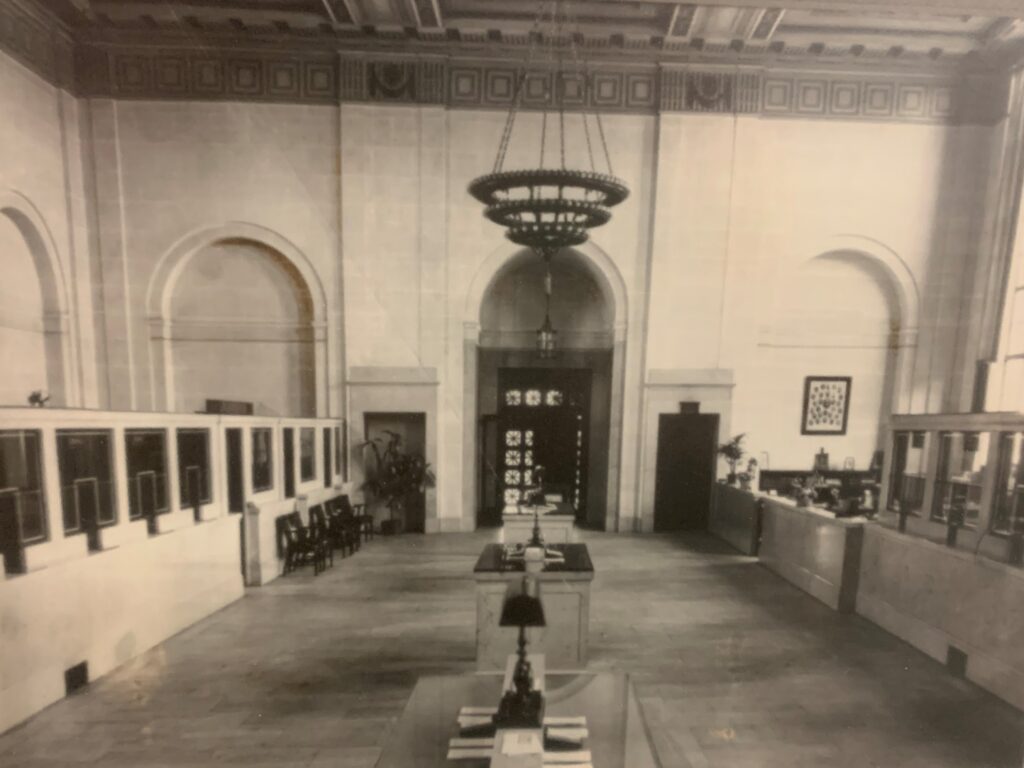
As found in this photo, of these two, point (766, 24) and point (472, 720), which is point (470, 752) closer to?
point (472, 720)

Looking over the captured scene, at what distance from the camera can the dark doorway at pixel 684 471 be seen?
10.1 metres

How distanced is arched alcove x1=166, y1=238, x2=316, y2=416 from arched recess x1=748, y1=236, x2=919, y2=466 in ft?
28.5

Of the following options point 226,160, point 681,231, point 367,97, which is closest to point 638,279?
point 681,231

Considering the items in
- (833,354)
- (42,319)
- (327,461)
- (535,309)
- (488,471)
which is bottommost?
(488,471)

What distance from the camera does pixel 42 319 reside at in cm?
899

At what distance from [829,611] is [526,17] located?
9427mm

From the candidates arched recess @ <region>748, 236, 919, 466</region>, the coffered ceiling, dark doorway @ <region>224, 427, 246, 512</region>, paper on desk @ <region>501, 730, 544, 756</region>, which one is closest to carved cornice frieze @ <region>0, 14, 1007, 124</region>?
the coffered ceiling

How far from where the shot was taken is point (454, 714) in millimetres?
3012

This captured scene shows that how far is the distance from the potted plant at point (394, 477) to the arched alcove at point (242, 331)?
152 centimetres

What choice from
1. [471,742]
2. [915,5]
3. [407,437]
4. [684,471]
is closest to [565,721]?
[471,742]

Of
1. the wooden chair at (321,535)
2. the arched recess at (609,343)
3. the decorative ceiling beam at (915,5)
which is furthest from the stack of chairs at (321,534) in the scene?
the decorative ceiling beam at (915,5)

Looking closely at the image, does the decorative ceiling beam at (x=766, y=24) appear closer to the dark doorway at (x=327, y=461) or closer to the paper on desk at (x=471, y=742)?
the dark doorway at (x=327, y=461)

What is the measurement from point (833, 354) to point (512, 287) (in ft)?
21.0

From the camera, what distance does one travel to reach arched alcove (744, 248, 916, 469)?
10.6 meters
